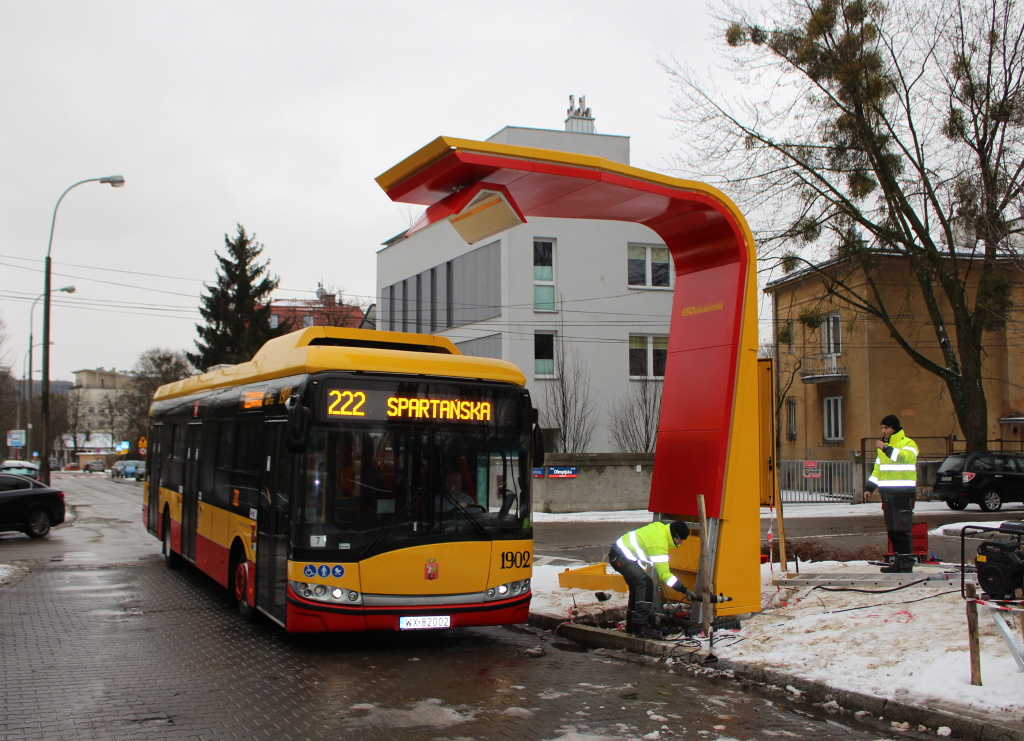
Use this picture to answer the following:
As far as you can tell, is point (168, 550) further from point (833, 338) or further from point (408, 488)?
point (833, 338)

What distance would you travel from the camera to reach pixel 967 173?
23.3 meters

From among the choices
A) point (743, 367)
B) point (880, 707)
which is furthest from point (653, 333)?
point (880, 707)

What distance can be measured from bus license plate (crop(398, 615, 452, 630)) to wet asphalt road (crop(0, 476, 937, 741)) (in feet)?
1.11

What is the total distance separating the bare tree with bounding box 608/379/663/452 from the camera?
33.5 m

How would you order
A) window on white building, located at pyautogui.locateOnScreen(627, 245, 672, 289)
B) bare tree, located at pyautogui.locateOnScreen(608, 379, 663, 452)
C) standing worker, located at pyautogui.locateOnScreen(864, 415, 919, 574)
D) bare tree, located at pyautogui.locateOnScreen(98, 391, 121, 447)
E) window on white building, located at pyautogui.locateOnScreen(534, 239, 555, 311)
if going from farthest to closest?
1. bare tree, located at pyautogui.locateOnScreen(98, 391, 121, 447)
2. window on white building, located at pyautogui.locateOnScreen(627, 245, 672, 289)
3. window on white building, located at pyautogui.locateOnScreen(534, 239, 555, 311)
4. bare tree, located at pyautogui.locateOnScreen(608, 379, 663, 452)
5. standing worker, located at pyautogui.locateOnScreen(864, 415, 919, 574)

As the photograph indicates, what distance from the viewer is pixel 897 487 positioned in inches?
458

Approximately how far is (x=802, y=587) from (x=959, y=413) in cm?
2011

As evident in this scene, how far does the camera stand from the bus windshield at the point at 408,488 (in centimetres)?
893

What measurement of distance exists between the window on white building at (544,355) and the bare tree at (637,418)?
2.88 m

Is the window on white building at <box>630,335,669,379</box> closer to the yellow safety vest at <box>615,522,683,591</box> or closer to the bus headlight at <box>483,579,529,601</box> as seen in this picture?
the yellow safety vest at <box>615,522,683,591</box>

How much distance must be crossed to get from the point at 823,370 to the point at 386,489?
3116 cm

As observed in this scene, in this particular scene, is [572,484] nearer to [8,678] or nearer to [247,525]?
[247,525]

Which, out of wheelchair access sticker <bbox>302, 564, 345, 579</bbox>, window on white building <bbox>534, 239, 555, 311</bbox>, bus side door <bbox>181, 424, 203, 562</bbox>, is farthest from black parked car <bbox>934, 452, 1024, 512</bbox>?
wheelchair access sticker <bbox>302, 564, 345, 579</bbox>

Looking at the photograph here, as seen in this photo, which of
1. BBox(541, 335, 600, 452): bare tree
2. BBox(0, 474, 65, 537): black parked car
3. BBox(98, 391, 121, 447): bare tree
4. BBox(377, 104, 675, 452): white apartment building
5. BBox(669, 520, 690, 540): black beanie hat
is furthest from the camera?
BBox(98, 391, 121, 447): bare tree
